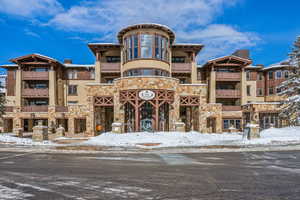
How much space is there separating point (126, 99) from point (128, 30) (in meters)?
8.56

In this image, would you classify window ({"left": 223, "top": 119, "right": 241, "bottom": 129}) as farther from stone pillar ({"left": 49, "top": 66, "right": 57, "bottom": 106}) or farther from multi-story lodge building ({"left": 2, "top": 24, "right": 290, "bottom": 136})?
stone pillar ({"left": 49, "top": 66, "right": 57, "bottom": 106})

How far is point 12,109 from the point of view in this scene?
95.5 ft

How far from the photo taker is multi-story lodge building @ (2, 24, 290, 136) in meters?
22.8

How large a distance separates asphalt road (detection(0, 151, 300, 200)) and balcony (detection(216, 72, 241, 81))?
23.9m

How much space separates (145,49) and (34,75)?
757 inches

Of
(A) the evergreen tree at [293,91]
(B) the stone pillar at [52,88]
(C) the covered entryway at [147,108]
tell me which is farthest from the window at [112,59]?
(A) the evergreen tree at [293,91]

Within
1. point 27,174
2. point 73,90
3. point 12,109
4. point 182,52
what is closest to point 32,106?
point 12,109

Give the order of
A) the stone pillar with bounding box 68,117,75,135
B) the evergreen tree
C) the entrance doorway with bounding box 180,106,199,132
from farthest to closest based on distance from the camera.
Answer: the stone pillar with bounding box 68,117,75,135 < the entrance doorway with bounding box 180,106,199,132 < the evergreen tree

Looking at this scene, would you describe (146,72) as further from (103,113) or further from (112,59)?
(112,59)

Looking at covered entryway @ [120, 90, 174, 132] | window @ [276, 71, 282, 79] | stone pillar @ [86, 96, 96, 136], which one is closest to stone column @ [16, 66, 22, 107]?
stone pillar @ [86, 96, 96, 136]

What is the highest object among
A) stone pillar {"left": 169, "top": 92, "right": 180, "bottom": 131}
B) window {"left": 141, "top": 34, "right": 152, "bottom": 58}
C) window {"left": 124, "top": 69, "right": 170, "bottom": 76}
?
window {"left": 141, "top": 34, "right": 152, "bottom": 58}

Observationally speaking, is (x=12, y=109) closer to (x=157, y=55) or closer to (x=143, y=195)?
(x=157, y=55)

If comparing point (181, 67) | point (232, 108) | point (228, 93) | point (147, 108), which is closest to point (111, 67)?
point (147, 108)

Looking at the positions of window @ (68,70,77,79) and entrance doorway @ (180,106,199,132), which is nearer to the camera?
entrance doorway @ (180,106,199,132)
